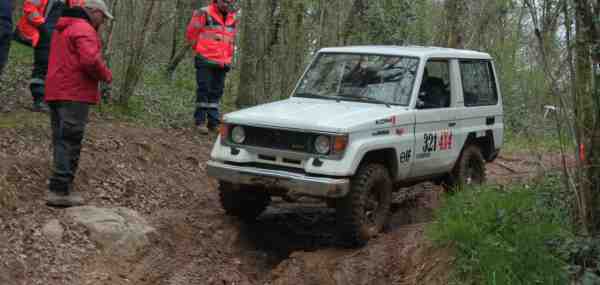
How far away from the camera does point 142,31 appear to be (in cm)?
1116

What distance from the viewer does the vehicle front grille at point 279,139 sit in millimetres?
7371

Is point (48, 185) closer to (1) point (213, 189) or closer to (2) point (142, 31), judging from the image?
(1) point (213, 189)

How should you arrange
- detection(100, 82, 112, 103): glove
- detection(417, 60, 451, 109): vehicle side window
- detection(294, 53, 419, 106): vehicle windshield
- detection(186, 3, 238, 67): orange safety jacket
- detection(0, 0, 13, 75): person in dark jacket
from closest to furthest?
detection(294, 53, 419, 106): vehicle windshield, detection(417, 60, 451, 109): vehicle side window, detection(0, 0, 13, 75): person in dark jacket, detection(186, 3, 238, 67): orange safety jacket, detection(100, 82, 112, 103): glove

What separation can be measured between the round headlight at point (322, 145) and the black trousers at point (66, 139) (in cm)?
217

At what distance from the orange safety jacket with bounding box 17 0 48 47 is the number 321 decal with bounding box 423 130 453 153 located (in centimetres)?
467

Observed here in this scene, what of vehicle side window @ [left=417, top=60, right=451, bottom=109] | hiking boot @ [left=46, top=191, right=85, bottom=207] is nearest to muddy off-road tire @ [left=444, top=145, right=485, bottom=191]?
vehicle side window @ [left=417, top=60, right=451, bottom=109]

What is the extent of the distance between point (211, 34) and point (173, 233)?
13.4ft

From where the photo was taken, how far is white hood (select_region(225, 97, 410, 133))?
730 cm

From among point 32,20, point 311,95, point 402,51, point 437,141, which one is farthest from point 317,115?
point 32,20

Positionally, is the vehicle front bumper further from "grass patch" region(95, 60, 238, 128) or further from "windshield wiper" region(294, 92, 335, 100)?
"grass patch" region(95, 60, 238, 128)

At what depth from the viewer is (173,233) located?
25.4 ft

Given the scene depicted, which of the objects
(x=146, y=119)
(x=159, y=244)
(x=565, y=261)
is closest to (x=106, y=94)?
(x=146, y=119)

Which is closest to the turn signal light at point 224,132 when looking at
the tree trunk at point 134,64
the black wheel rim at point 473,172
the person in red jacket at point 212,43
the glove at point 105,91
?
the black wheel rim at point 473,172

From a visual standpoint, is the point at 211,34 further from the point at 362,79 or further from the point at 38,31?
the point at 362,79
